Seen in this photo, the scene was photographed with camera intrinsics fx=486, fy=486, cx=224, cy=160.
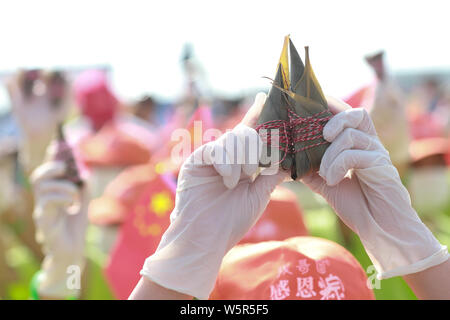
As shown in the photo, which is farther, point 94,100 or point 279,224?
point 94,100

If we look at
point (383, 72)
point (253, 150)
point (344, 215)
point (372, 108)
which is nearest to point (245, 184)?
point (253, 150)

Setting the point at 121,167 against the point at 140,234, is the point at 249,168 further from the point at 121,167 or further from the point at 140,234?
the point at 121,167

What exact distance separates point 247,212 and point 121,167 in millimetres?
2370

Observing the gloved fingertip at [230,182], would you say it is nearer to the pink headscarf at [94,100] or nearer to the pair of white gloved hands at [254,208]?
the pair of white gloved hands at [254,208]

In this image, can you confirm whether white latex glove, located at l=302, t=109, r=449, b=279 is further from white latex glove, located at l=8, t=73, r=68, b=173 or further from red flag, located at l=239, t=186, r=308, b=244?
white latex glove, located at l=8, t=73, r=68, b=173

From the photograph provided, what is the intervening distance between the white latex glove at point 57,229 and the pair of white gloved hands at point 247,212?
758mm

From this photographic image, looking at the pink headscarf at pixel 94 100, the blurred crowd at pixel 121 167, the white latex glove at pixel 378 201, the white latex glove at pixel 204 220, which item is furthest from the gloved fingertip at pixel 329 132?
the pink headscarf at pixel 94 100

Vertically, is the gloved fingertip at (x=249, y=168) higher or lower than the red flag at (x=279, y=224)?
higher

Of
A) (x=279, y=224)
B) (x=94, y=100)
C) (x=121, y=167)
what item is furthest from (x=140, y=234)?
(x=94, y=100)

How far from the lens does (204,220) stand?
30.7 inches

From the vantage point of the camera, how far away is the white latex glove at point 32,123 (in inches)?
103

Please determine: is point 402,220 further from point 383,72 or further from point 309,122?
point 383,72

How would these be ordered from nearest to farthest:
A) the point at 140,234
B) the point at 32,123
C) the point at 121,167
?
the point at 140,234 → the point at 32,123 → the point at 121,167
